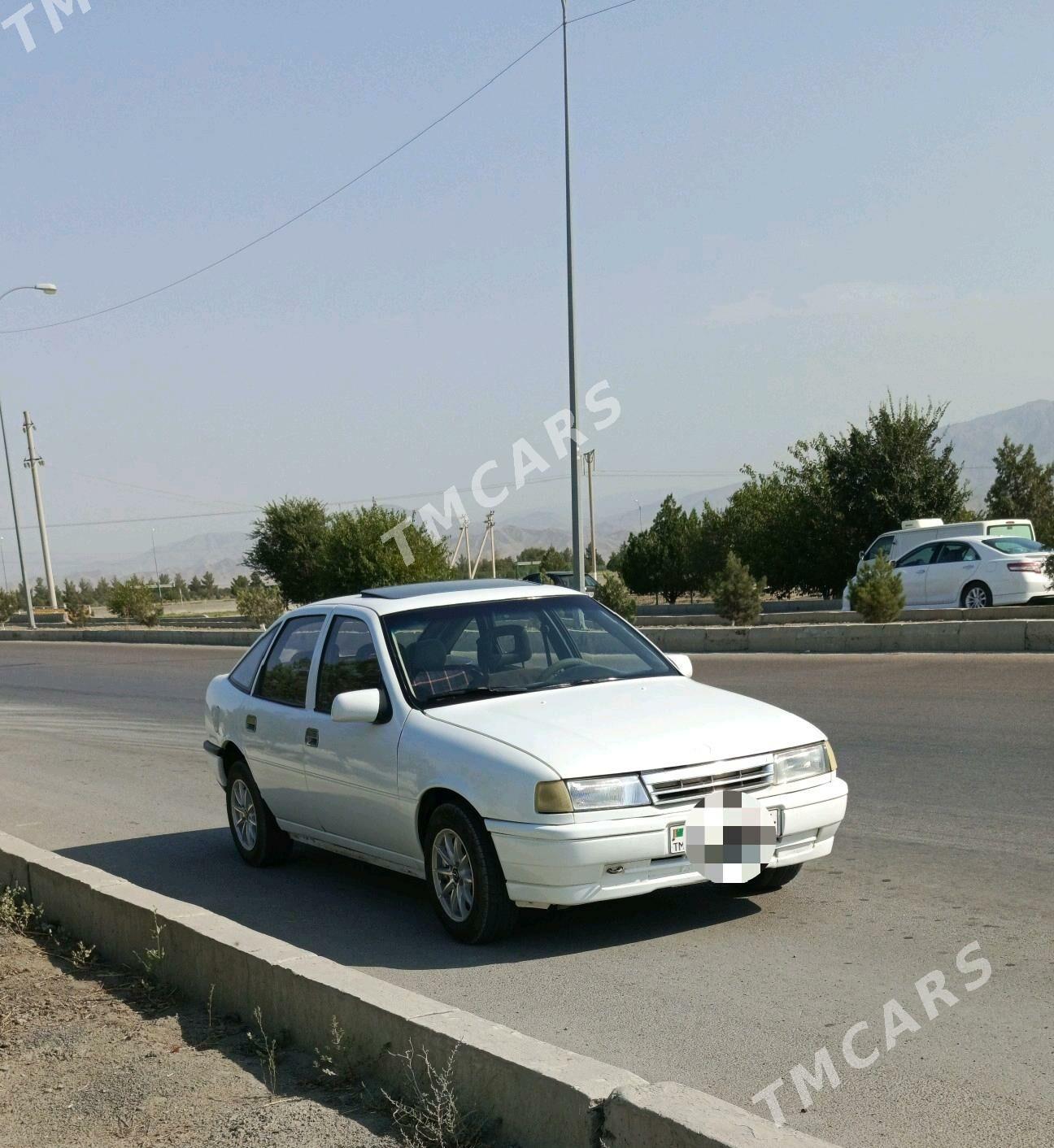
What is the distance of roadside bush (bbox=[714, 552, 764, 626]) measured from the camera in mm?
29297

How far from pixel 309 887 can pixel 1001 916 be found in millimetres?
3618

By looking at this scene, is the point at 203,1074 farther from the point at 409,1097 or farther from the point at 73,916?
the point at 73,916

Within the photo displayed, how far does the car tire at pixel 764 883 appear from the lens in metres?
6.36

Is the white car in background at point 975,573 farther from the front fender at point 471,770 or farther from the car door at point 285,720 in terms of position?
the front fender at point 471,770

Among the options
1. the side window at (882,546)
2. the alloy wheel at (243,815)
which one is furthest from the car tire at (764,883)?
the side window at (882,546)

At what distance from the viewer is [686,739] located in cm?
569

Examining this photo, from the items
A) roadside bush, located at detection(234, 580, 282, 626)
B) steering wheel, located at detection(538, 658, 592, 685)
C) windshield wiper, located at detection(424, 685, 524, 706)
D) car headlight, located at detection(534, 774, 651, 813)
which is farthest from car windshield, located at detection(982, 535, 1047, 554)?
roadside bush, located at detection(234, 580, 282, 626)

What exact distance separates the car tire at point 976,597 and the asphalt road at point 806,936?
1208cm

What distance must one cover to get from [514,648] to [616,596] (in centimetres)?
2480

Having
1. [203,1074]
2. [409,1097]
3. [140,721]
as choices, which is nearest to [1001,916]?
[409,1097]

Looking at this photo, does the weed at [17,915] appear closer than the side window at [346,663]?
Yes

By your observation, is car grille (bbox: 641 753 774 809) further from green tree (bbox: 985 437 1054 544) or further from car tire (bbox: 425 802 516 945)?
green tree (bbox: 985 437 1054 544)

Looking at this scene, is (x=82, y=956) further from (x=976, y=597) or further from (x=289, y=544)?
(x=289, y=544)

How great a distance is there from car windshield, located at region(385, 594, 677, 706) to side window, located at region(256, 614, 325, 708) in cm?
78
